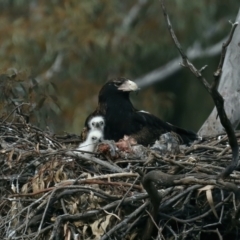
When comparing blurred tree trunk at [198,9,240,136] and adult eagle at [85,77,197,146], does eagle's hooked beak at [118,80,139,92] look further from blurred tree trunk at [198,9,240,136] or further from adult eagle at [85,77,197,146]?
blurred tree trunk at [198,9,240,136]

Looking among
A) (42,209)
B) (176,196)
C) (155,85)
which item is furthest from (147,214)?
(155,85)

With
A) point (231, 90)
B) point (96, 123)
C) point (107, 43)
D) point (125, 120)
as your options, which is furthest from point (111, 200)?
point (107, 43)

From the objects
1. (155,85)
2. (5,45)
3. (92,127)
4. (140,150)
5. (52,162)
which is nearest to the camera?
(52,162)

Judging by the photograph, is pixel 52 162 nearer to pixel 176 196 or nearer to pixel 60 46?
pixel 176 196

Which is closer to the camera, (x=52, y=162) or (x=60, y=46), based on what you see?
(x=52, y=162)

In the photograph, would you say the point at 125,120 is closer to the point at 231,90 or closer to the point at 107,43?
the point at 231,90

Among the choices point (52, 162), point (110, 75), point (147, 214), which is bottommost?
point (147, 214)

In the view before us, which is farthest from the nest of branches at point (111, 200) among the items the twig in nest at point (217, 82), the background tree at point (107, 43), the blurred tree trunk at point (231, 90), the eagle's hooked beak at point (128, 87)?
the background tree at point (107, 43)

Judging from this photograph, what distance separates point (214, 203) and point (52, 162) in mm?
1125

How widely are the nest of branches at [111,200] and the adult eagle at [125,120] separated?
42.3 inches

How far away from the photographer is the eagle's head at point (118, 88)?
344 inches

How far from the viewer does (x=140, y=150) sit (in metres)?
7.63

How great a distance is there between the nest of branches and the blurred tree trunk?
6.02 ft

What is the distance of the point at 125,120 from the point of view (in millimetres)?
8445
